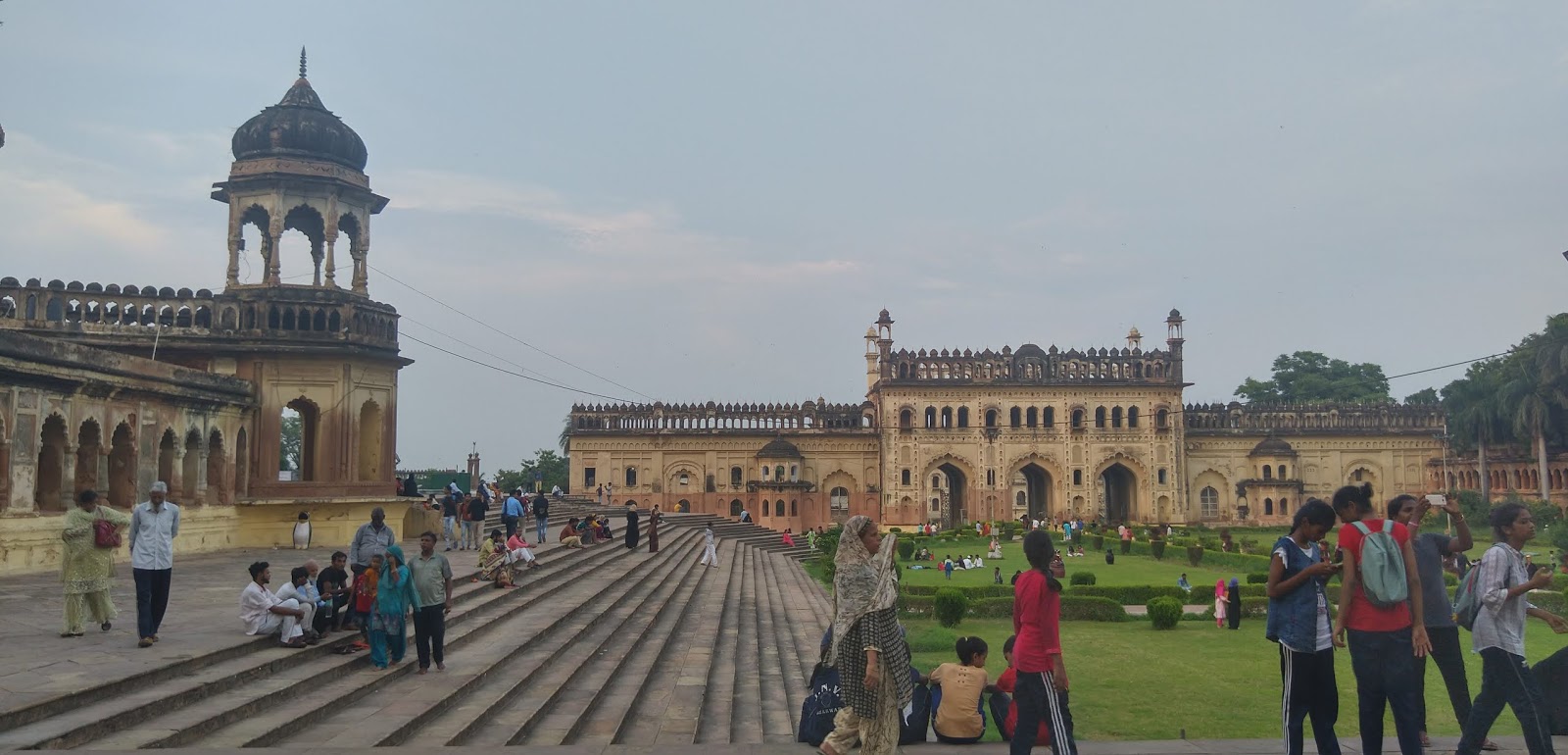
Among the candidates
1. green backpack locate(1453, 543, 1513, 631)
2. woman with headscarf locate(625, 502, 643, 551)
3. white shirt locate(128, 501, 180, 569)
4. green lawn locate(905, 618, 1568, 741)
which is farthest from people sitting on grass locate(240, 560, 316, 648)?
woman with headscarf locate(625, 502, 643, 551)

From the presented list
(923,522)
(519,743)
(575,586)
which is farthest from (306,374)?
(923,522)

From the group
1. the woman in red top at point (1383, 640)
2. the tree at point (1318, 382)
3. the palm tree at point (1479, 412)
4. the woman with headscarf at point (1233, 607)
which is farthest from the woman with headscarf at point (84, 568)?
the tree at point (1318, 382)

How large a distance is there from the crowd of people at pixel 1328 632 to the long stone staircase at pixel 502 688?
4.57 feet

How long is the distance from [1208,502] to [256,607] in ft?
150

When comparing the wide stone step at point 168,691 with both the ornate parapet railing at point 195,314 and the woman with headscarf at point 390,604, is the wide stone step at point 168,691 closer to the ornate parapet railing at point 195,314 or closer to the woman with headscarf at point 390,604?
the woman with headscarf at point 390,604

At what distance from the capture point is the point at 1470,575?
5559 mm

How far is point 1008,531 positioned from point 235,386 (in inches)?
1062

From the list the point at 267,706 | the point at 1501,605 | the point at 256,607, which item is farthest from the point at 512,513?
the point at 1501,605

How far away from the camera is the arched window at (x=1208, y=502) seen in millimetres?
47312

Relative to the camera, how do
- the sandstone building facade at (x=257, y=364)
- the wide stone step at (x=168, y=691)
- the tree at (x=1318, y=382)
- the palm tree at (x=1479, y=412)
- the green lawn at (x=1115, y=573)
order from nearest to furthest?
the wide stone step at (x=168, y=691), the sandstone building facade at (x=257, y=364), the green lawn at (x=1115, y=573), the palm tree at (x=1479, y=412), the tree at (x=1318, y=382)

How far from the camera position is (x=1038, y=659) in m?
5.15

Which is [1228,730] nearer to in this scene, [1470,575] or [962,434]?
[1470,575]

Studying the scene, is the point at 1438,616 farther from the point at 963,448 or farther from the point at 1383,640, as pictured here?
the point at 963,448

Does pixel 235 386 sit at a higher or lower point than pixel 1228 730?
higher
